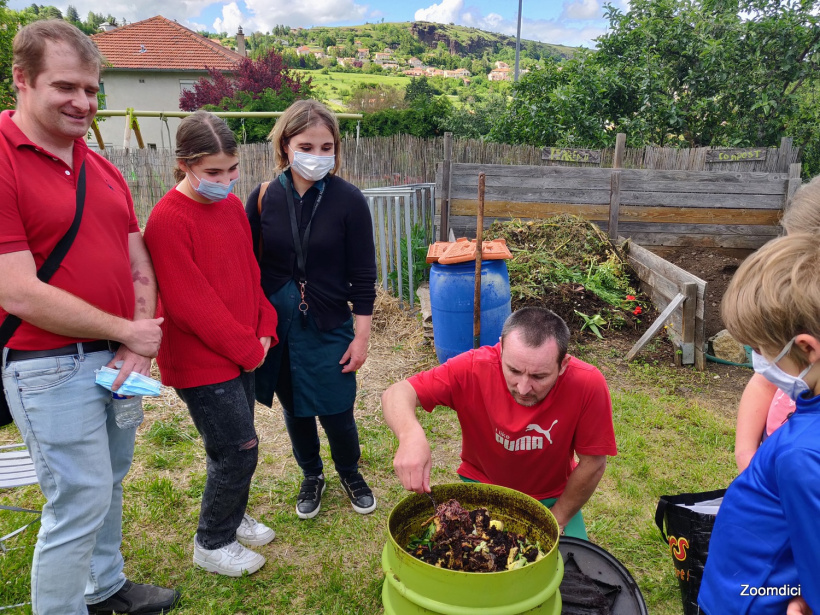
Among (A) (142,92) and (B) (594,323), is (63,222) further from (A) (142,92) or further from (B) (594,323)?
(A) (142,92)

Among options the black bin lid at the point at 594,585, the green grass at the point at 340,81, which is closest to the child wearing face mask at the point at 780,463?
the black bin lid at the point at 594,585

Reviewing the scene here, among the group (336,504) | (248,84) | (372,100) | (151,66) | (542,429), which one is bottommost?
(336,504)

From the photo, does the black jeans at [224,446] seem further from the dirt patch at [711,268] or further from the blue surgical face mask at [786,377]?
the dirt patch at [711,268]

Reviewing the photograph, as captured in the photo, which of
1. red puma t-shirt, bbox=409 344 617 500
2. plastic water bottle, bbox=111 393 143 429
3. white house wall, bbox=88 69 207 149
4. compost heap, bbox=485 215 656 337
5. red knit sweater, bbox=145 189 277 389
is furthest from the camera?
white house wall, bbox=88 69 207 149

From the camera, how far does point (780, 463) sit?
3.84 feet

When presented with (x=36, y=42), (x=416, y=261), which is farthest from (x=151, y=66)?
(x=36, y=42)

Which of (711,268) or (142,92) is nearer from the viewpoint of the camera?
(711,268)

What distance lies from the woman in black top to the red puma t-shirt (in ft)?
2.74

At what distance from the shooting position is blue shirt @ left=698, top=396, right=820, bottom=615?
1.12 m

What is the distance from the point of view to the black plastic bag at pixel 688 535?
198cm

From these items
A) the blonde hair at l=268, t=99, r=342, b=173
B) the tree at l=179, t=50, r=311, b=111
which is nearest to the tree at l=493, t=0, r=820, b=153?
the blonde hair at l=268, t=99, r=342, b=173

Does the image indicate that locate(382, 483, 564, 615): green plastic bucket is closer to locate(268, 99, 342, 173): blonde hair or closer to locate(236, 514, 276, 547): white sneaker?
locate(236, 514, 276, 547): white sneaker

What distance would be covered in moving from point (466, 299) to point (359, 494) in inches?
80.1

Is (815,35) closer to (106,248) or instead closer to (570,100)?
(570,100)
